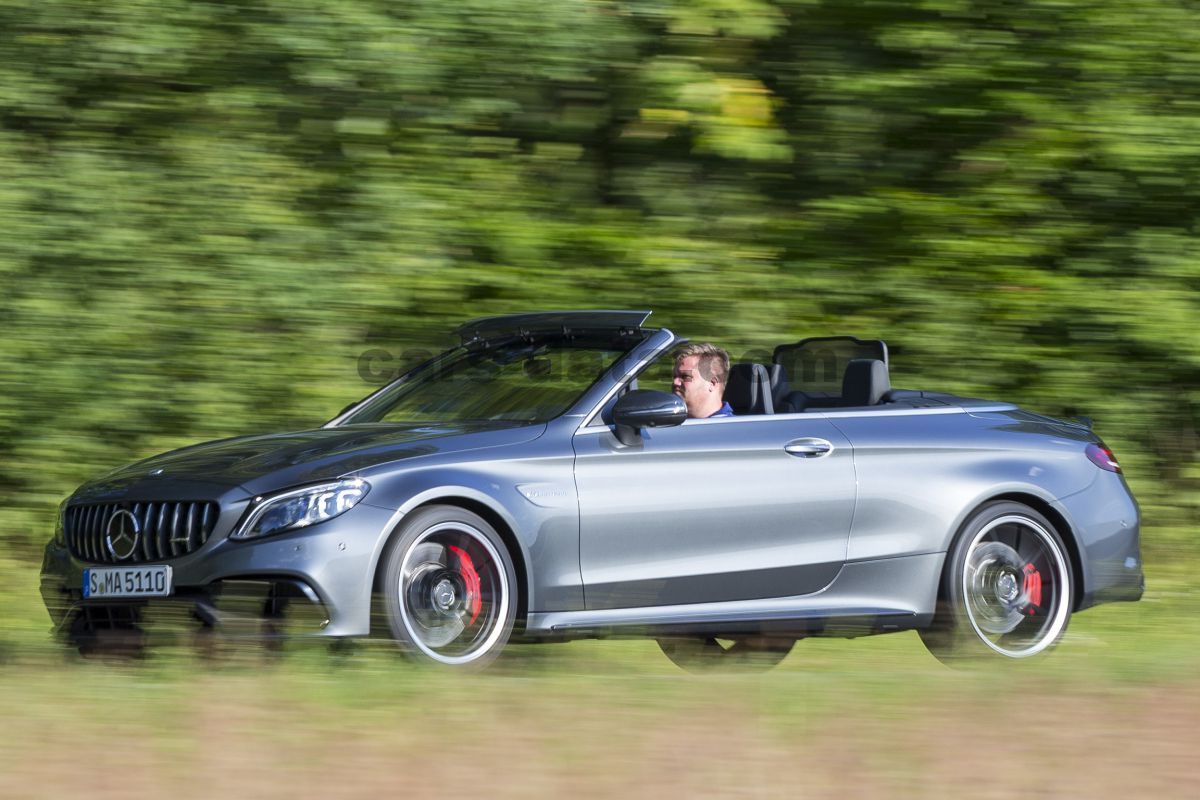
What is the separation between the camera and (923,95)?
11.4m

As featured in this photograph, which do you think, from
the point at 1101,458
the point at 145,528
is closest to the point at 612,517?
the point at 145,528

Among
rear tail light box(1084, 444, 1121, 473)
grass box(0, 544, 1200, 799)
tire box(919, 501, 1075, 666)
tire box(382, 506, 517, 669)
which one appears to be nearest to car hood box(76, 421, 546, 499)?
tire box(382, 506, 517, 669)

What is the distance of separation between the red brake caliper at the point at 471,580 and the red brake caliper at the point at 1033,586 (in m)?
2.54

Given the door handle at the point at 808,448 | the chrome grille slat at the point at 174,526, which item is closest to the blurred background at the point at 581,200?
the door handle at the point at 808,448

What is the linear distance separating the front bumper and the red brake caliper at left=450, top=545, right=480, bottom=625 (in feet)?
1.17

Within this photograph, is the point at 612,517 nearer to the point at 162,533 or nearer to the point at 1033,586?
the point at 162,533

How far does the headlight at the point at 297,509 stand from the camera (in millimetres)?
5805

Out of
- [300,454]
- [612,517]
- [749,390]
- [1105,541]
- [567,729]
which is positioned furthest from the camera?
[1105,541]

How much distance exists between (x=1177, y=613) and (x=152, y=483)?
5.37m

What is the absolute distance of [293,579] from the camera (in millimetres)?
5750

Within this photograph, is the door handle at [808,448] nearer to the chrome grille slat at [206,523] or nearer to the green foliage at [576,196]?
the chrome grille slat at [206,523]

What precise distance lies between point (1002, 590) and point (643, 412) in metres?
1.91

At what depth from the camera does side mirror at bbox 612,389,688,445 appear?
21.0 feet

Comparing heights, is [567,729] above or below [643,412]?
below
